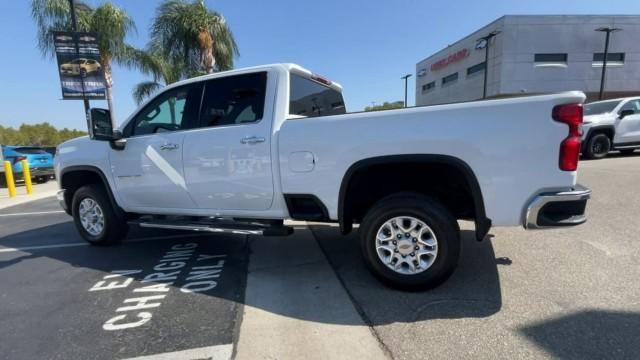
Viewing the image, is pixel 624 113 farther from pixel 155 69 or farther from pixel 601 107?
pixel 155 69

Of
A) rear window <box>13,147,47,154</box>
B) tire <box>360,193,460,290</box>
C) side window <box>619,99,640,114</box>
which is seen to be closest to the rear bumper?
tire <box>360,193,460,290</box>

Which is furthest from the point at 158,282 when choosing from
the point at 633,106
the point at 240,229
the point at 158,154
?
the point at 633,106

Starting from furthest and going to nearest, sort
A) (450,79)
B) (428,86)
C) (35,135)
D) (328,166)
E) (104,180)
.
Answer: (35,135), (428,86), (450,79), (104,180), (328,166)

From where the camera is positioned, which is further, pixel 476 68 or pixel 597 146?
pixel 476 68

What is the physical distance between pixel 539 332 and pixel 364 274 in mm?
1471

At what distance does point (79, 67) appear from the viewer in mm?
12562

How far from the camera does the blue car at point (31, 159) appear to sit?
1180cm

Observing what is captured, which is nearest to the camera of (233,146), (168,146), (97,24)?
(233,146)

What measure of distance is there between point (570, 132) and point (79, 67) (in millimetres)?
15426

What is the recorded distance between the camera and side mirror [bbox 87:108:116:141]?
3615mm

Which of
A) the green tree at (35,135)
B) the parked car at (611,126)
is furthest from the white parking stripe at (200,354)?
the green tree at (35,135)

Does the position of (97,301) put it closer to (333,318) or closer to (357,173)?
(333,318)

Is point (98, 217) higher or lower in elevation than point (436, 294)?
higher

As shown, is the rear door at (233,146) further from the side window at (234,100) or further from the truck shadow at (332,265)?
the truck shadow at (332,265)
